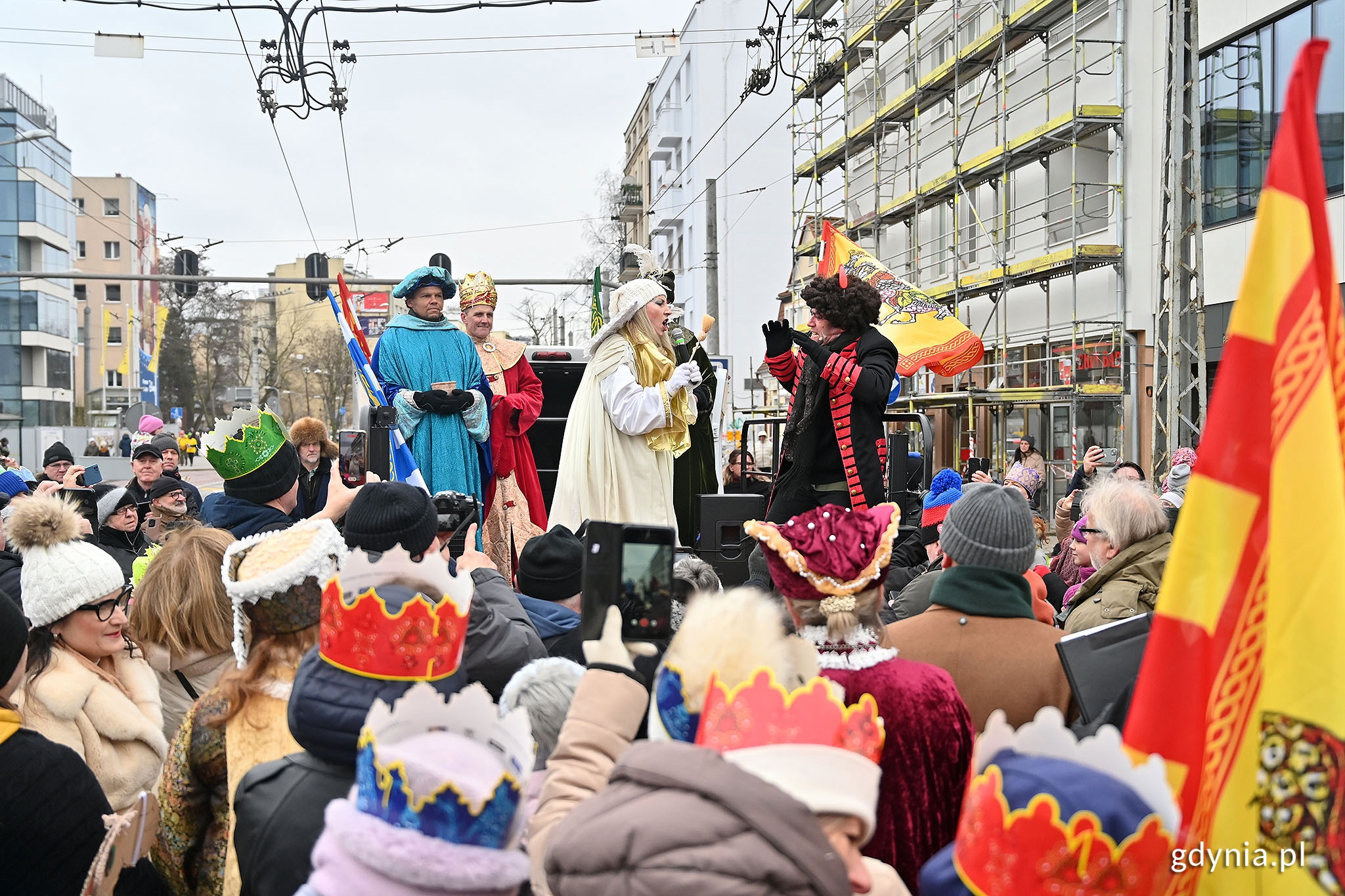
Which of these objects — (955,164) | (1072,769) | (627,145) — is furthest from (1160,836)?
(627,145)

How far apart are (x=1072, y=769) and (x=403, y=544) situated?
1.91 meters

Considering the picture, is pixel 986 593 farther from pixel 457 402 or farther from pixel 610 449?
pixel 457 402

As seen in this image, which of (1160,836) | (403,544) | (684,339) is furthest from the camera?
(684,339)

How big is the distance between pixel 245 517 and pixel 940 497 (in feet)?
9.89

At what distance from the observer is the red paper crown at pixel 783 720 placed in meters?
1.51

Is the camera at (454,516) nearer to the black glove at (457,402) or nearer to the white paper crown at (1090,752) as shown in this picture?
the black glove at (457,402)

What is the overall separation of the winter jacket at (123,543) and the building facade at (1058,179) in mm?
11917

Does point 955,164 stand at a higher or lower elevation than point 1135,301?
higher

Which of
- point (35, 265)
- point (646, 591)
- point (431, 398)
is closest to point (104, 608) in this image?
point (646, 591)

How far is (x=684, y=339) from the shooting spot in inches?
289

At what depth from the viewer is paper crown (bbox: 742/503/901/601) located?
2.36m

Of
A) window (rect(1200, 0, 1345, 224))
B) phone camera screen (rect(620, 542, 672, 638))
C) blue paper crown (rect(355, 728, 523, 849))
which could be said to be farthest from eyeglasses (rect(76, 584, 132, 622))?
window (rect(1200, 0, 1345, 224))

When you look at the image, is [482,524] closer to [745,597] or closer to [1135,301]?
[745,597]

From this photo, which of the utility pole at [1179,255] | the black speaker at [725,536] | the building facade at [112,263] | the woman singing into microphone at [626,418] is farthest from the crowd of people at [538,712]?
the building facade at [112,263]
